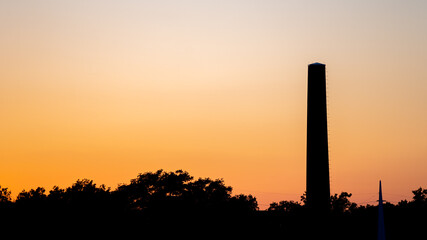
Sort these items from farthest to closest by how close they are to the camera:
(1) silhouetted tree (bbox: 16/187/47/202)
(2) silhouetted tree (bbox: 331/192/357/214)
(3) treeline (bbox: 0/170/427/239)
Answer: (2) silhouetted tree (bbox: 331/192/357/214) → (1) silhouetted tree (bbox: 16/187/47/202) → (3) treeline (bbox: 0/170/427/239)

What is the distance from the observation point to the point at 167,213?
101938 millimetres

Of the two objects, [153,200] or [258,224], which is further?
[153,200]

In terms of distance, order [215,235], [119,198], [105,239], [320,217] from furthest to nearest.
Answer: [119,198] → [215,235] → [105,239] → [320,217]

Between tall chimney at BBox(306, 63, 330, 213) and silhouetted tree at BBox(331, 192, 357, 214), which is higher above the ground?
silhouetted tree at BBox(331, 192, 357, 214)

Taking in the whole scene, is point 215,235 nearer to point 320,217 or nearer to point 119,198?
point 119,198

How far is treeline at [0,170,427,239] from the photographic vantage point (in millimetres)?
82625

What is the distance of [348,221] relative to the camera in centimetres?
8594

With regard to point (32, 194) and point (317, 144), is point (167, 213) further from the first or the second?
point (317, 144)

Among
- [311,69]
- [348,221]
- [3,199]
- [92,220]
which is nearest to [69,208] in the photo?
[92,220]

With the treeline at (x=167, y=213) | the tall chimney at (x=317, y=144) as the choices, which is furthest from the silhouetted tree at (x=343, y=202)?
the tall chimney at (x=317, y=144)

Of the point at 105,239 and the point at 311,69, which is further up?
the point at 311,69

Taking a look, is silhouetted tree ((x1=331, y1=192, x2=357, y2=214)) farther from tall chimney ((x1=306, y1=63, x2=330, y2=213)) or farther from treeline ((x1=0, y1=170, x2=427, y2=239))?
tall chimney ((x1=306, y1=63, x2=330, y2=213))

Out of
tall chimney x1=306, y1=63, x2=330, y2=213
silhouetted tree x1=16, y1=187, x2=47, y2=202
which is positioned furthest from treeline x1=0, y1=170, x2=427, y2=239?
tall chimney x1=306, y1=63, x2=330, y2=213

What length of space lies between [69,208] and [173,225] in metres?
13.2
